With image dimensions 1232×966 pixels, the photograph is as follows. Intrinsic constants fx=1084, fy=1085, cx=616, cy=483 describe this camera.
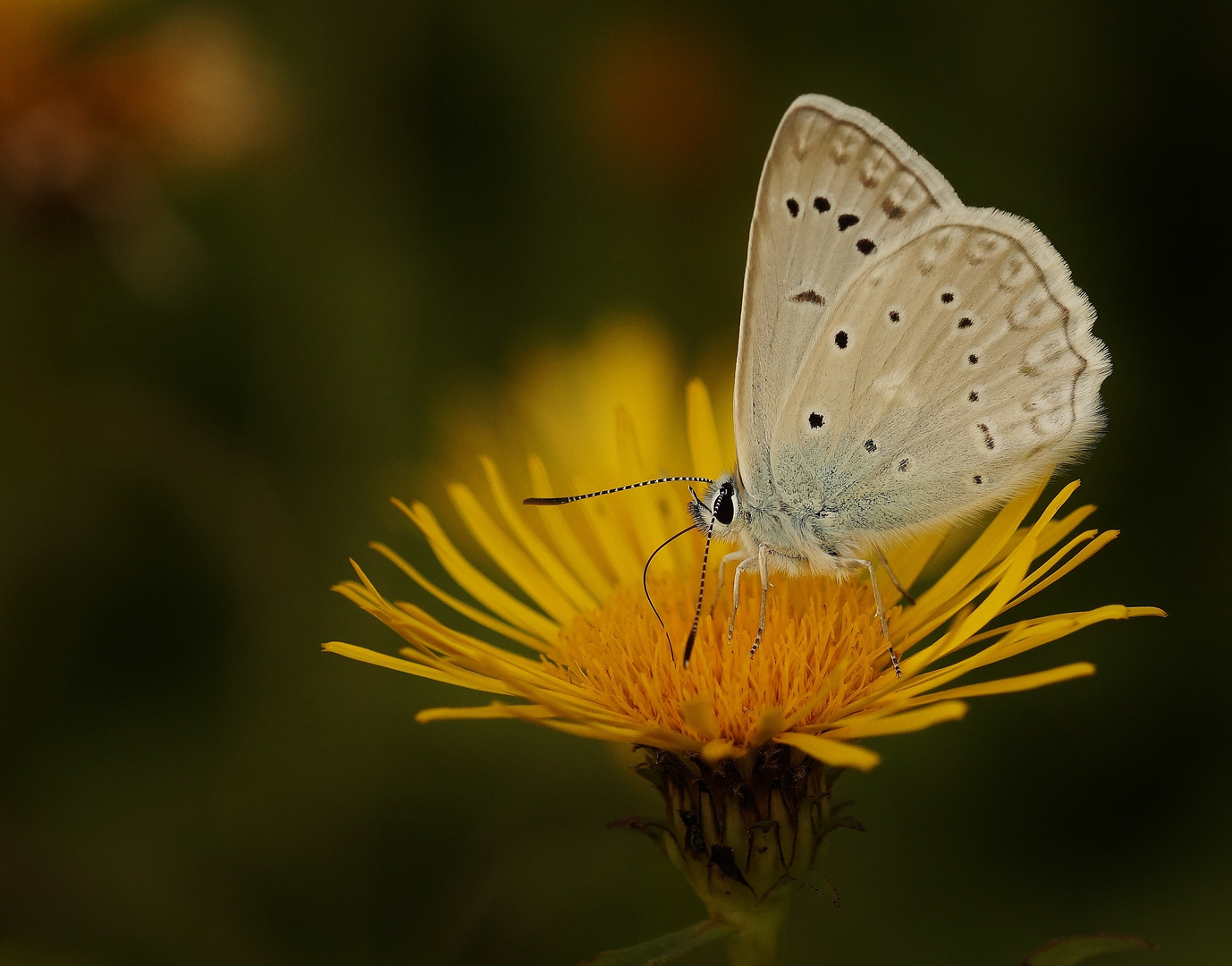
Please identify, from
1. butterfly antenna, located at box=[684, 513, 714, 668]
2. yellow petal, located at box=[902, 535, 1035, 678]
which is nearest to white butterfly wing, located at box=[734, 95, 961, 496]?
butterfly antenna, located at box=[684, 513, 714, 668]

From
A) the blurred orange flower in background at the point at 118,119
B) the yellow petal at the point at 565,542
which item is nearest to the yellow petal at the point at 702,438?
the yellow petal at the point at 565,542

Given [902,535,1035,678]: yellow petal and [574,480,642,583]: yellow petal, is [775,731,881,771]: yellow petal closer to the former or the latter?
[902,535,1035,678]: yellow petal

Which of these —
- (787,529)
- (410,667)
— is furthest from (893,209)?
(410,667)

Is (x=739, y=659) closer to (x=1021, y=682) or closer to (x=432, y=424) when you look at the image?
(x=1021, y=682)

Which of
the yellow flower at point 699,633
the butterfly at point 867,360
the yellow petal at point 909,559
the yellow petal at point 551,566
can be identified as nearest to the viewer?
the yellow flower at point 699,633

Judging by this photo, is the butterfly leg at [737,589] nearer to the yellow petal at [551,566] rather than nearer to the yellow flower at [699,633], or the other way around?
the yellow flower at [699,633]

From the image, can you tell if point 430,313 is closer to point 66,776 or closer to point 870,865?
point 66,776

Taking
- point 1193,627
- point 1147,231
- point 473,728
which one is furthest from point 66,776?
point 1147,231

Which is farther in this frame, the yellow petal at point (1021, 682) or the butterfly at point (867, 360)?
the butterfly at point (867, 360)
